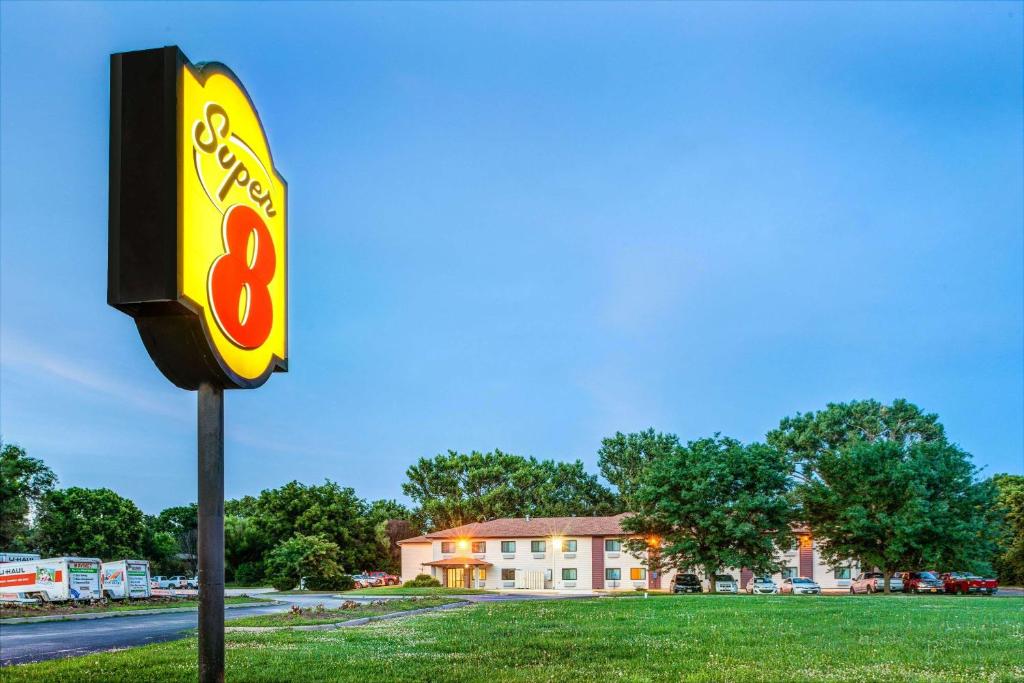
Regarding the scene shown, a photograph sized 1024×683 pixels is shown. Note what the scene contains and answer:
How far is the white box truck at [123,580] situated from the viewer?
43.0 m

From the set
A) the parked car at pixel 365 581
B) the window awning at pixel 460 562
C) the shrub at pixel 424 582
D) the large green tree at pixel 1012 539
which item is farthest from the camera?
the parked car at pixel 365 581

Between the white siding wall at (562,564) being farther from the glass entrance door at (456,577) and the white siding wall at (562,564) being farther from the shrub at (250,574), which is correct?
the shrub at (250,574)

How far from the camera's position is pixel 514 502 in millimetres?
97188

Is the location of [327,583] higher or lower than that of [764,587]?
lower

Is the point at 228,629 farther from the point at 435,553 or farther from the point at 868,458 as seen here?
the point at 435,553

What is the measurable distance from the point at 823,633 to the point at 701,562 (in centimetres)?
3193

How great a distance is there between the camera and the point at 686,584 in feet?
181

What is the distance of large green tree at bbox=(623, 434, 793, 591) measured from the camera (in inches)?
1938

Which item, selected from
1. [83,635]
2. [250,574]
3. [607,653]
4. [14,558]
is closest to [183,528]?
[250,574]

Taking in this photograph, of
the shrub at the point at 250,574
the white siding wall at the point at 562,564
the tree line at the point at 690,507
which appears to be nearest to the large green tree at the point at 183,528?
the tree line at the point at 690,507

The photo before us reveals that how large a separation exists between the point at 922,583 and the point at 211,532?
172 ft

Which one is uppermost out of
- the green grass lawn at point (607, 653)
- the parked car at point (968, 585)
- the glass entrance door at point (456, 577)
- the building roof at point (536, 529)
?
the green grass lawn at point (607, 653)

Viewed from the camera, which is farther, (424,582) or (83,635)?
(424,582)

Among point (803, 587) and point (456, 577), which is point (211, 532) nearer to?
point (803, 587)
